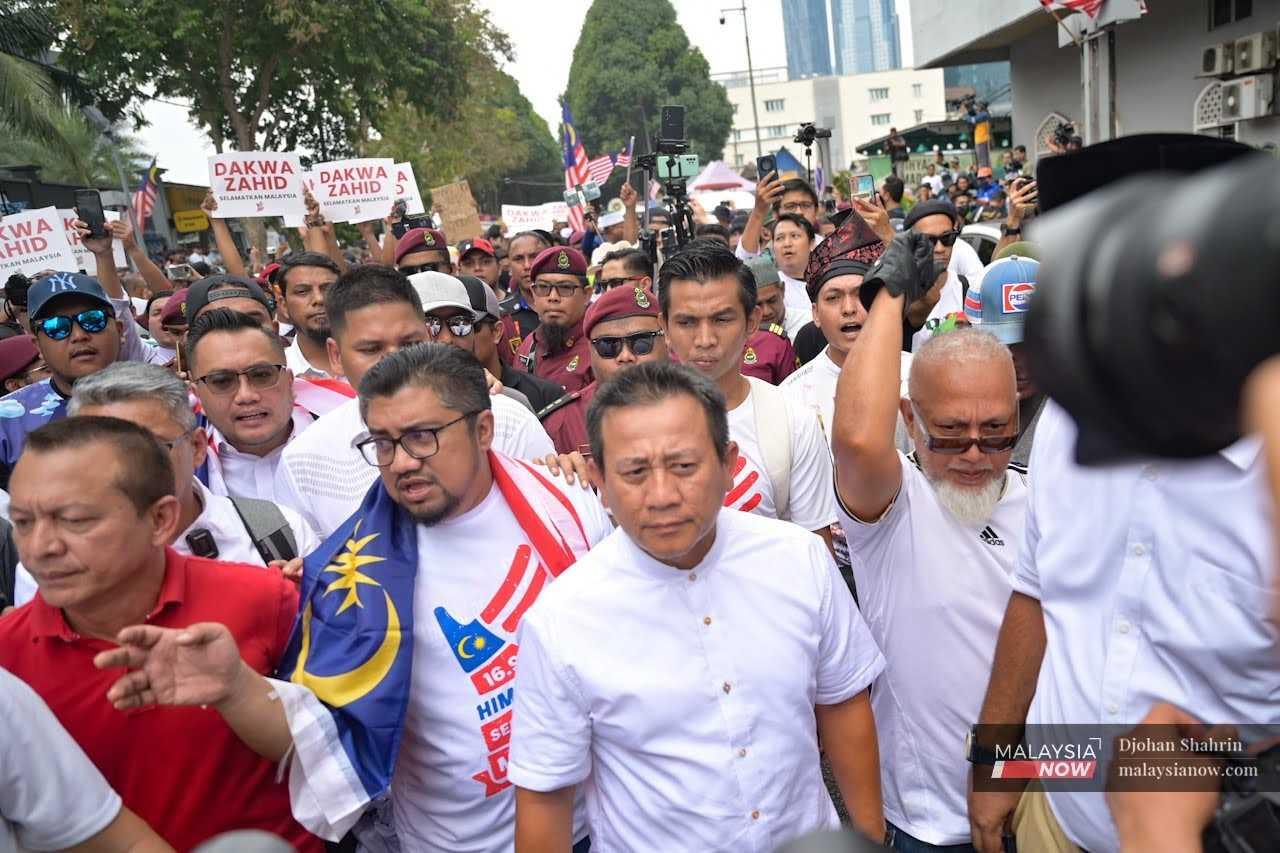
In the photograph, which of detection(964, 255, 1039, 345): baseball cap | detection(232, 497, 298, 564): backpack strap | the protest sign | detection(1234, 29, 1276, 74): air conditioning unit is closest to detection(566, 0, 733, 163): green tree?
the protest sign

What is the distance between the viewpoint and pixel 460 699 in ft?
7.41

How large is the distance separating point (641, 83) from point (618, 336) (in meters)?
69.8

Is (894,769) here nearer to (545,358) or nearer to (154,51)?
(545,358)

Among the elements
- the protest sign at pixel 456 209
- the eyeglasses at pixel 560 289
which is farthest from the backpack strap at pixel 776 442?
the protest sign at pixel 456 209

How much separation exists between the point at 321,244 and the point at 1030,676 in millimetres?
7019

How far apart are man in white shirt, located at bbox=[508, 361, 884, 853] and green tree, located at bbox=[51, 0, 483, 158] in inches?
687

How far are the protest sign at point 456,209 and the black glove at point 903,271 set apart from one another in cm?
1182

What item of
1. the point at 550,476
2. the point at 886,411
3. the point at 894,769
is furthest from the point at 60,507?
the point at 894,769

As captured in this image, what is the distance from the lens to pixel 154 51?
665 inches

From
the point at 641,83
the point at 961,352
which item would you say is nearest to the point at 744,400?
the point at 961,352

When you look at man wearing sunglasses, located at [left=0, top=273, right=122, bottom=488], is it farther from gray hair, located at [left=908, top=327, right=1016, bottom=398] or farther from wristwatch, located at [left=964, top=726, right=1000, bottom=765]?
wristwatch, located at [left=964, top=726, right=1000, bottom=765]

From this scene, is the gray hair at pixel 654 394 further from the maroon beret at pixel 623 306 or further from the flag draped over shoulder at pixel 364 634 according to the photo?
the maroon beret at pixel 623 306

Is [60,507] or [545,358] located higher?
[60,507]

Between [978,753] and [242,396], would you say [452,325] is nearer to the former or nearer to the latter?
[242,396]
